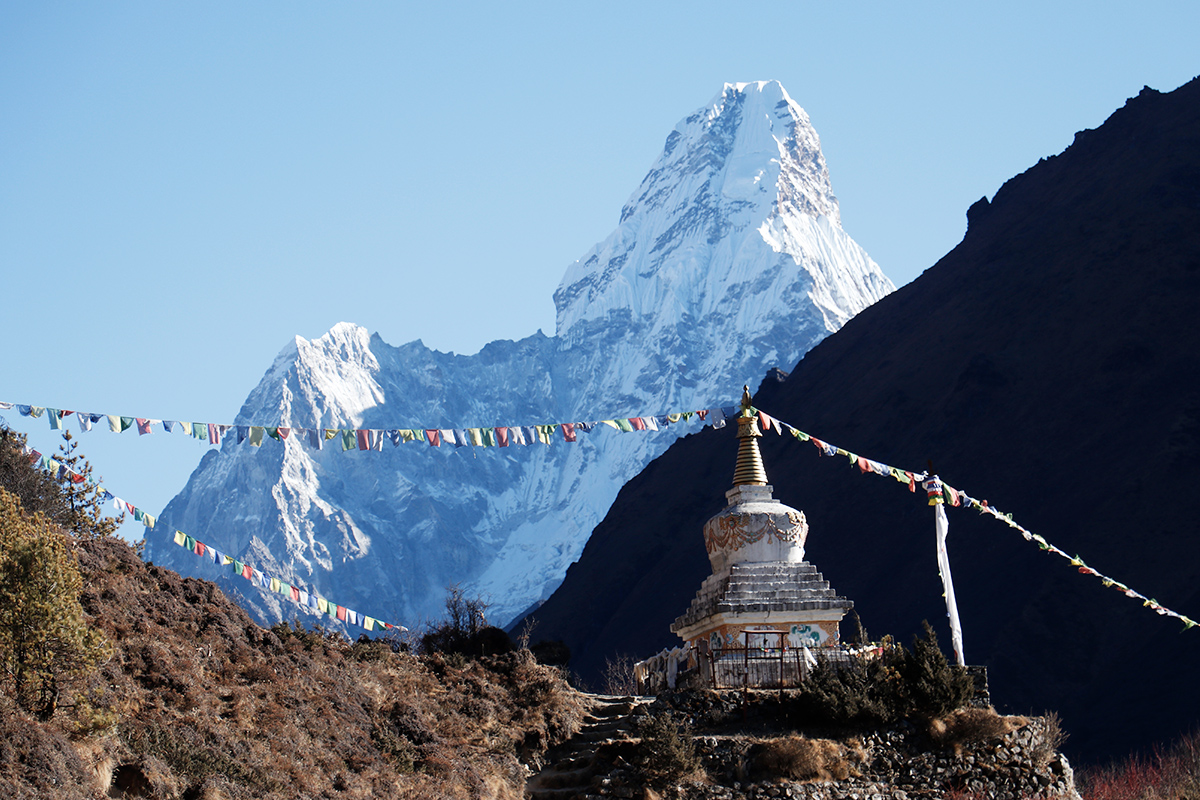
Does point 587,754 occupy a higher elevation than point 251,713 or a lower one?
lower

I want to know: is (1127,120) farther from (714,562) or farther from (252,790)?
(252,790)

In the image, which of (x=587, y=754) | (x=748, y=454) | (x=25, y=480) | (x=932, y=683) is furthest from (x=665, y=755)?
(x=25, y=480)

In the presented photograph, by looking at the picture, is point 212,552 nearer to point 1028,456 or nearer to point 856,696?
point 856,696

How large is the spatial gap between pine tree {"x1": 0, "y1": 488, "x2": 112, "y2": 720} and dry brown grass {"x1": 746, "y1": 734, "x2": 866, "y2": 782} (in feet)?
30.9

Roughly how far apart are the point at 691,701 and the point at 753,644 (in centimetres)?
283

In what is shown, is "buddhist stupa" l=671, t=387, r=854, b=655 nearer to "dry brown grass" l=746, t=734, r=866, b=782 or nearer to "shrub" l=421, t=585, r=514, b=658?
"dry brown grass" l=746, t=734, r=866, b=782

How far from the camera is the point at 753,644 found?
23062 millimetres

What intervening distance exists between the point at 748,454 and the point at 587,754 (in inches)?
326

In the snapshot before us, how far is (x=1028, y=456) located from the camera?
→ 7306 cm

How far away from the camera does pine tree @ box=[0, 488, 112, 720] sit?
50.3 feet

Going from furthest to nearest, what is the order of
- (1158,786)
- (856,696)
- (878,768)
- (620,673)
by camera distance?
(620,673), (1158,786), (856,696), (878,768)

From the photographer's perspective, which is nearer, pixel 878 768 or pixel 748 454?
pixel 878 768

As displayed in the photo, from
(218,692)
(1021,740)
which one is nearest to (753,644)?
(1021,740)

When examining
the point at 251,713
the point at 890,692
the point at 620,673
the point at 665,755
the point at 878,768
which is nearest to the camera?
the point at 665,755
